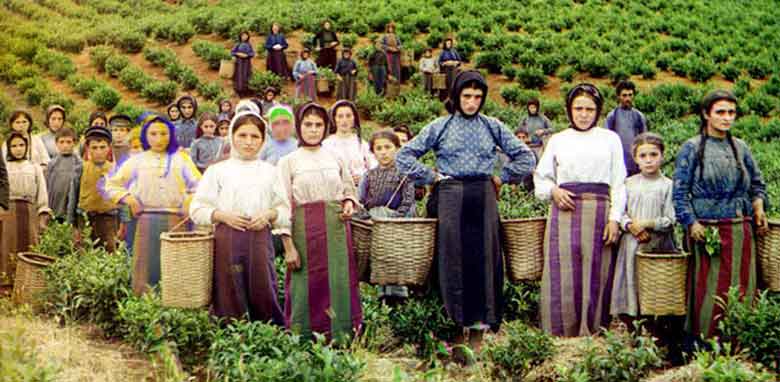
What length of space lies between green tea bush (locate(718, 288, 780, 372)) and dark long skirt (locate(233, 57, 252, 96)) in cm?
1619

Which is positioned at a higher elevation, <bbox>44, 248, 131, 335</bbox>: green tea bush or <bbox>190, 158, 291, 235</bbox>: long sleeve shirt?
<bbox>190, 158, 291, 235</bbox>: long sleeve shirt

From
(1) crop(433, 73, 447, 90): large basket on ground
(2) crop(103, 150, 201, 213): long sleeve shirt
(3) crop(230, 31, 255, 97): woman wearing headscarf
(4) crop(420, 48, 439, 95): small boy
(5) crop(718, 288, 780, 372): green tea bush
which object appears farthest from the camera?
(4) crop(420, 48, 439, 95): small boy

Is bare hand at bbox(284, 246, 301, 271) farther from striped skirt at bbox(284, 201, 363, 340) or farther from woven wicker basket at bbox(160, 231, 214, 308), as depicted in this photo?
woven wicker basket at bbox(160, 231, 214, 308)

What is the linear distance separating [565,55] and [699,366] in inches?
867

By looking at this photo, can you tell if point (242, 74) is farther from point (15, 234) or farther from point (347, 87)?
point (15, 234)

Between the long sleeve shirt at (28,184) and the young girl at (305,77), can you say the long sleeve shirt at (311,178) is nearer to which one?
the long sleeve shirt at (28,184)

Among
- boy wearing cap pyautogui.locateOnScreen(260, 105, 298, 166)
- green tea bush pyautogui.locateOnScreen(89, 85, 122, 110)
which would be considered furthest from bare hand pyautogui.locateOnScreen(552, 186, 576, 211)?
green tea bush pyautogui.locateOnScreen(89, 85, 122, 110)

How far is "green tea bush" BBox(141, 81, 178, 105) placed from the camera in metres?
21.4

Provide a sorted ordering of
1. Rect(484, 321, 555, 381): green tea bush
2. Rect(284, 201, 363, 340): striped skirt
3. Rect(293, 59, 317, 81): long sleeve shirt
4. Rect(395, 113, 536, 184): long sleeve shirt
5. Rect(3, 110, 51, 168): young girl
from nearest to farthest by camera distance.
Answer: Rect(484, 321, 555, 381): green tea bush < Rect(284, 201, 363, 340): striped skirt < Rect(395, 113, 536, 184): long sleeve shirt < Rect(3, 110, 51, 168): young girl < Rect(293, 59, 317, 81): long sleeve shirt

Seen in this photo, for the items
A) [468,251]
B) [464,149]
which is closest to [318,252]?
[468,251]

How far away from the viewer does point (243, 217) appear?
5066 mm

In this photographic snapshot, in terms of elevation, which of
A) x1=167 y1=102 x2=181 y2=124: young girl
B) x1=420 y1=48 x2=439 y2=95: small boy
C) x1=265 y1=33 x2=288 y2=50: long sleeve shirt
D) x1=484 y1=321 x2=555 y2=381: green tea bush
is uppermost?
x1=265 y1=33 x2=288 y2=50: long sleeve shirt

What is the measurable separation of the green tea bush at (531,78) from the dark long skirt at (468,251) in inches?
728

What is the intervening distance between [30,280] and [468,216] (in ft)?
11.4
